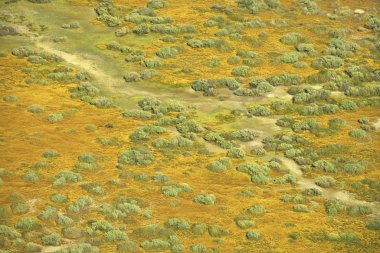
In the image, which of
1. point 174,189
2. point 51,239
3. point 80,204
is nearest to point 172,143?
point 174,189

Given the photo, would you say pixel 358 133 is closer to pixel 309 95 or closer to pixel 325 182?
pixel 309 95

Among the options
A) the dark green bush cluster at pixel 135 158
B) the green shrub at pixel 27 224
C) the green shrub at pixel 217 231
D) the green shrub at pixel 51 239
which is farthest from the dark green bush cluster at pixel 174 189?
the green shrub at pixel 27 224

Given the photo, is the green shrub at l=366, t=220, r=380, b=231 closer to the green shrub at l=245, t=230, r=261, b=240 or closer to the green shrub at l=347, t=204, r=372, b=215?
the green shrub at l=347, t=204, r=372, b=215

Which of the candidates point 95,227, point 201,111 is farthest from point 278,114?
point 95,227

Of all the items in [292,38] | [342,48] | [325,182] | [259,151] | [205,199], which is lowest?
[259,151]

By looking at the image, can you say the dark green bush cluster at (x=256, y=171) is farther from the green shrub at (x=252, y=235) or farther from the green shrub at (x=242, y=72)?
the green shrub at (x=242, y=72)

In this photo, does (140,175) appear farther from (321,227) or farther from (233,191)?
(321,227)

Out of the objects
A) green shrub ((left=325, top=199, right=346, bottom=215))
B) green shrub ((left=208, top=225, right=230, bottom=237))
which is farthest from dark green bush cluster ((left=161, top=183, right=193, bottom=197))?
green shrub ((left=325, top=199, right=346, bottom=215))
